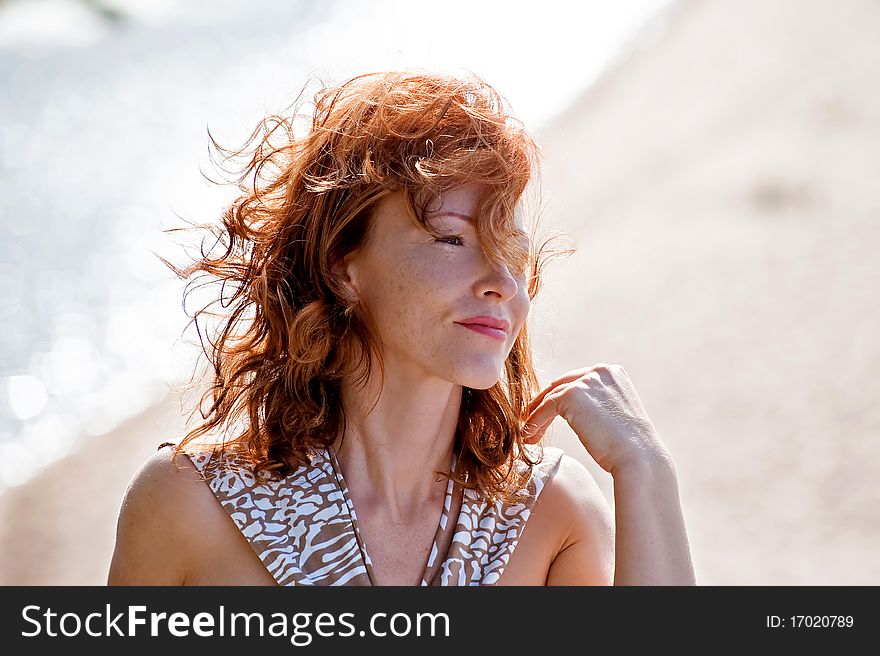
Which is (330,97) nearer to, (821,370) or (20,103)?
(821,370)

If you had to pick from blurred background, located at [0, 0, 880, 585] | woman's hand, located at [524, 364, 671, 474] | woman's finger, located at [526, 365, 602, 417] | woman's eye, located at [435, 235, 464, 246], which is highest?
blurred background, located at [0, 0, 880, 585]

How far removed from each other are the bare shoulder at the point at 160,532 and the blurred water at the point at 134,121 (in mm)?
1475

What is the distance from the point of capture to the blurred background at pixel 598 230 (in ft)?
26.0

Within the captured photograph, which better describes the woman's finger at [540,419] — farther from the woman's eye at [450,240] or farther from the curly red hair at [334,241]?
the woman's eye at [450,240]

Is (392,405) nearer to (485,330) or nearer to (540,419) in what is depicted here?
(485,330)

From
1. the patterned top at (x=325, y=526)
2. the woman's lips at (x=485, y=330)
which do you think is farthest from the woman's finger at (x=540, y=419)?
the woman's lips at (x=485, y=330)

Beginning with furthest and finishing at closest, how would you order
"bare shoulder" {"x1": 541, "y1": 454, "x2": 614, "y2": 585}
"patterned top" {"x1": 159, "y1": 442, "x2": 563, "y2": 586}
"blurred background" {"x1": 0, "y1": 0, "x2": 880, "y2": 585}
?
"blurred background" {"x1": 0, "y1": 0, "x2": 880, "y2": 585}, "bare shoulder" {"x1": 541, "y1": 454, "x2": 614, "y2": 585}, "patterned top" {"x1": 159, "y1": 442, "x2": 563, "y2": 586}

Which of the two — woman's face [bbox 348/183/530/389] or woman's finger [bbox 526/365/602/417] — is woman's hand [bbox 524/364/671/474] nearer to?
woman's finger [bbox 526/365/602/417]

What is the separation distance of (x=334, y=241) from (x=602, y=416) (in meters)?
0.76

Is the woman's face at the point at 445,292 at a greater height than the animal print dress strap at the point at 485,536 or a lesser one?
greater

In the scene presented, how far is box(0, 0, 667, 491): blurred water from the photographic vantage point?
9.11 meters


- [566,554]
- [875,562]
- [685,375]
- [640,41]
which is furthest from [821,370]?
[640,41]

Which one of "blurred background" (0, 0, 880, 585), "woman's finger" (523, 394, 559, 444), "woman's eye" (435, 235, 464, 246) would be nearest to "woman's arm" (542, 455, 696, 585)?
"woman's finger" (523, 394, 559, 444)

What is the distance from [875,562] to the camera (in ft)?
23.9
